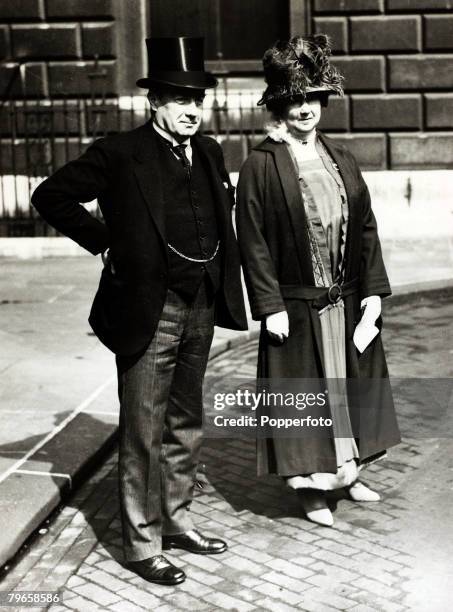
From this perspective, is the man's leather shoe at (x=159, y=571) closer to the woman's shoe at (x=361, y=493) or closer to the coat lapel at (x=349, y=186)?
the woman's shoe at (x=361, y=493)

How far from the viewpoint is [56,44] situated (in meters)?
13.3

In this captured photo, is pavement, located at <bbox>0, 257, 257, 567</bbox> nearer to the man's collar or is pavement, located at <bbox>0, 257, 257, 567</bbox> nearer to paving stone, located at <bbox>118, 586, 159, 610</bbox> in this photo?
paving stone, located at <bbox>118, 586, 159, 610</bbox>

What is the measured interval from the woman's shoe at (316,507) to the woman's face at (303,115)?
1.56 m

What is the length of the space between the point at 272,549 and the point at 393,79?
935 centimetres

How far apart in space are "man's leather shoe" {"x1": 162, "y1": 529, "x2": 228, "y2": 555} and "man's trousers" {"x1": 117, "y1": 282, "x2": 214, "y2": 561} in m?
0.15

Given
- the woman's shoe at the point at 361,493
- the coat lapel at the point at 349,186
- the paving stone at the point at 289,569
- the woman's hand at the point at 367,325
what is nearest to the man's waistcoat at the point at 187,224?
the coat lapel at the point at 349,186

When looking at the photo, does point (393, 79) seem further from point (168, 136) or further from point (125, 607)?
point (125, 607)

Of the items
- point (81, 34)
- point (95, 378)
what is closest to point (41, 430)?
point (95, 378)

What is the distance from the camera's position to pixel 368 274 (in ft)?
16.9

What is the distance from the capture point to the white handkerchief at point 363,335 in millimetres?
5082

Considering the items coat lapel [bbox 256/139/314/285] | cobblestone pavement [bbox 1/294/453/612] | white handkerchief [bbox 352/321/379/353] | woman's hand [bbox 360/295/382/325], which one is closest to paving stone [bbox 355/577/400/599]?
cobblestone pavement [bbox 1/294/453/612]

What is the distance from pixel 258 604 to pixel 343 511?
3.54 ft

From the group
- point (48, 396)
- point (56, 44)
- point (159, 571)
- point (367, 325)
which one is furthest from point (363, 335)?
point (56, 44)

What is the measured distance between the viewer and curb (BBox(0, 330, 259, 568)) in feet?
16.0
